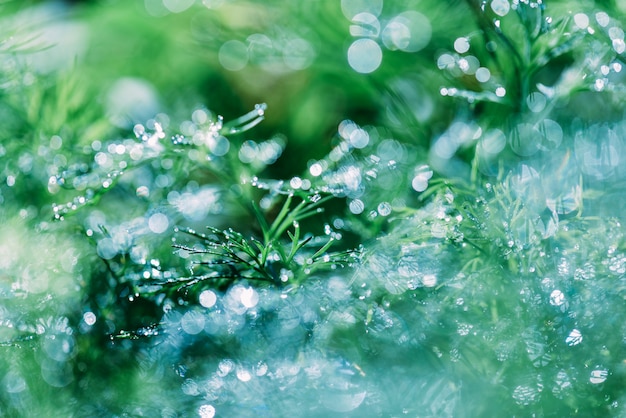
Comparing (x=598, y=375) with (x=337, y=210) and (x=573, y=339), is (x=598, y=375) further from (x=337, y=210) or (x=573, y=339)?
(x=337, y=210)

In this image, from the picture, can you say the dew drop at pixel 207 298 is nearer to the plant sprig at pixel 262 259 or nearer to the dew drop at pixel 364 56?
the plant sprig at pixel 262 259

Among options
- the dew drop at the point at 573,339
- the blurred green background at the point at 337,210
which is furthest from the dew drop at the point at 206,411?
the dew drop at the point at 573,339

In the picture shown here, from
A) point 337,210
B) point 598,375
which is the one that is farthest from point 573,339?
point 337,210

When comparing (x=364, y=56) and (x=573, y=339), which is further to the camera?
(x=364, y=56)

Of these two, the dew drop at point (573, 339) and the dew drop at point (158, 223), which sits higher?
the dew drop at point (573, 339)

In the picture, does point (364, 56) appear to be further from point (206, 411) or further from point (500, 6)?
point (206, 411)

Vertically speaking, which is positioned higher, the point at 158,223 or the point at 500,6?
the point at 500,6

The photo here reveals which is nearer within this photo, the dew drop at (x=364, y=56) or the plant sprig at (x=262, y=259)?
the plant sprig at (x=262, y=259)

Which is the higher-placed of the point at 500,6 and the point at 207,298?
the point at 500,6

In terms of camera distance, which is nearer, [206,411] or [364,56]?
[206,411]

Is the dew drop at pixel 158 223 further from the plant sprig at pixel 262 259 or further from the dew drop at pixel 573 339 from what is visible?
the dew drop at pixel 573 339

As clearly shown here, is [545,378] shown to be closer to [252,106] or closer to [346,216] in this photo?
[346,216]

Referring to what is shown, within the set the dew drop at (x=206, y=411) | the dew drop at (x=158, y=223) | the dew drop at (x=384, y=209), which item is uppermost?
the dew drop at (x=384, y=209)

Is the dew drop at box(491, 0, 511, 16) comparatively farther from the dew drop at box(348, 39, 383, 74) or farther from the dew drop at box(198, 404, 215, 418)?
the dew drop at box(198, 404, 215, 418)
